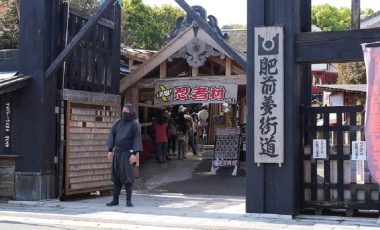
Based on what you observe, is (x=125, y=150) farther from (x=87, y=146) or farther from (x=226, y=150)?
(x=226, y=150)

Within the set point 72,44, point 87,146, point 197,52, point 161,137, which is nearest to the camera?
point 72,44

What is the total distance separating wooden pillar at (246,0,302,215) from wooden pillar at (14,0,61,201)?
4.64 meters

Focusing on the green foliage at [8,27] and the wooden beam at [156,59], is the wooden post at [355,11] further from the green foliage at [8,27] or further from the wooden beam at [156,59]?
the green foliage at [8,27]

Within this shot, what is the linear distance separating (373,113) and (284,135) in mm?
1540

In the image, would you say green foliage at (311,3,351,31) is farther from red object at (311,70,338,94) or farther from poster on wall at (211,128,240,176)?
poster on wall at (211,128,240,176)

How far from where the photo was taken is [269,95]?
9859 mm

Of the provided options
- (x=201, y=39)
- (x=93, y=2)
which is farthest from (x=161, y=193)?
(x=93, y=2)

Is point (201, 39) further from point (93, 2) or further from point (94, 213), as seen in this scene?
point (93, 2)

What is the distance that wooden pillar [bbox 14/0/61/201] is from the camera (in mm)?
12172

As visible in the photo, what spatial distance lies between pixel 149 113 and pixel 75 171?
6869 mm

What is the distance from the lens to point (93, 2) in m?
26.3

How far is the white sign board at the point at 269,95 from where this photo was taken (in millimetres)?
9773

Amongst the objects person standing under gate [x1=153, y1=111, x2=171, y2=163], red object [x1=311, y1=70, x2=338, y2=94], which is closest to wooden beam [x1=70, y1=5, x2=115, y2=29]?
person standing under gate [x1=153, y1=111, x2=171, y2=163]

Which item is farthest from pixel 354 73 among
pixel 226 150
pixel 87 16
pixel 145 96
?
pixel 87 16
